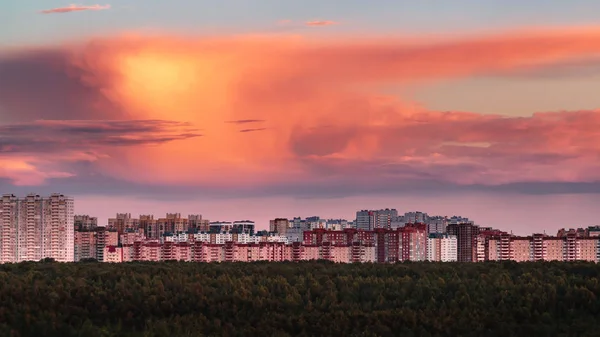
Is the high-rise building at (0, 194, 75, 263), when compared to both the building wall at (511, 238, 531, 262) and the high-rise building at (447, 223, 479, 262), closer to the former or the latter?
the high-rise building at (447, 223, 479, 262)

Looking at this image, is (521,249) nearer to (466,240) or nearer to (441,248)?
(466,240)

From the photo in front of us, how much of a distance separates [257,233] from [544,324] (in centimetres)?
16007

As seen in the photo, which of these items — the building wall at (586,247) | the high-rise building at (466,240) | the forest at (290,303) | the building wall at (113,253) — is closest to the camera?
the forest at (290,303)

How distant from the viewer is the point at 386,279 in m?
27.4

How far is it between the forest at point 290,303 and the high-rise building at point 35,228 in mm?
112064

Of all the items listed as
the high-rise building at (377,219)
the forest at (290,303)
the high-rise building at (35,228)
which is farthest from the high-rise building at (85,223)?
the forest at (290,303)

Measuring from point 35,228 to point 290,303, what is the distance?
119068 mm

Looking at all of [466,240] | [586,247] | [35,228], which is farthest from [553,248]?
[35,228]

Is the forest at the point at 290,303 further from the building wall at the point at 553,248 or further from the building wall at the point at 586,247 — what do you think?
the building wall at the point at 586,247

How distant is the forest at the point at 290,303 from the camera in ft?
71.6

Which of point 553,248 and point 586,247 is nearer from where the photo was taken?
point 553,248

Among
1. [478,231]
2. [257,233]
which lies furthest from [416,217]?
[478,231]

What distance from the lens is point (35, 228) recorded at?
451 feet

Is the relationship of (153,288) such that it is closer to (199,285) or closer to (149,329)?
(199,285)
